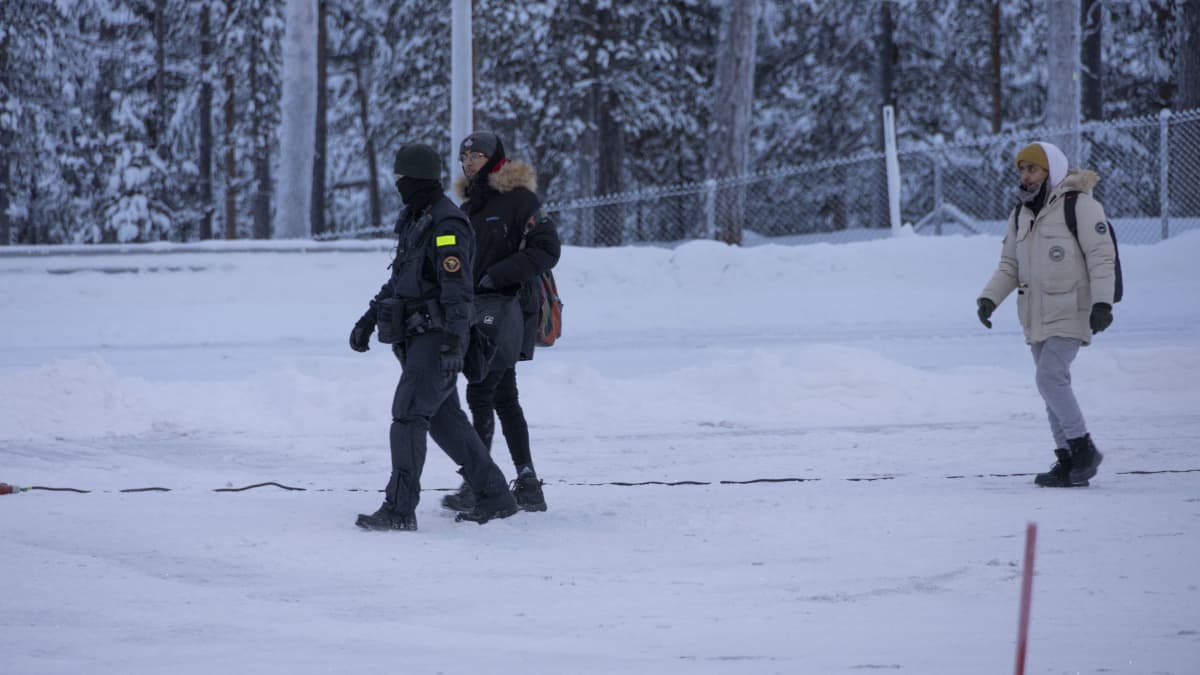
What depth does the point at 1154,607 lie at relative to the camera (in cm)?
498

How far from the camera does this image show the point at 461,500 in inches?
272

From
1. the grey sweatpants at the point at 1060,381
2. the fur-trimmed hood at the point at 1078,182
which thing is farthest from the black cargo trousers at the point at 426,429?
the fur-trimmed hood at the point at 1078,182

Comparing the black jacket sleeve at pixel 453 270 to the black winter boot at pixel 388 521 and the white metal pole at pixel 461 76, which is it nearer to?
the black winter boot at pixel 388 521

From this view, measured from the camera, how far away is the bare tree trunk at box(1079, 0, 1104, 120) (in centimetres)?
2733

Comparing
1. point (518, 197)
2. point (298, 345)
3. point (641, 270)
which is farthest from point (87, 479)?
point (641, 270)

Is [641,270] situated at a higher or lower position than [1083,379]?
higher

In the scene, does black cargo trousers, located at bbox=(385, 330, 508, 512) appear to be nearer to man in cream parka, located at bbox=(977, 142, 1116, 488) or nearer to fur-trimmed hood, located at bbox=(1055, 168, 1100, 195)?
man in cream parka, located at bbox=(977, 142, 1116, 488)

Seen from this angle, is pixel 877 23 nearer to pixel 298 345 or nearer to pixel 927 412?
pixel 298 345

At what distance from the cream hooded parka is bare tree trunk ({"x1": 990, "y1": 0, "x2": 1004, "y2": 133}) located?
78.6ft

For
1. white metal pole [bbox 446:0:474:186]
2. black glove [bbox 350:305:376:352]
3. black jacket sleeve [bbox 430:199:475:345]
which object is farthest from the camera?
white metal pole [bbox 446:0:474:186]

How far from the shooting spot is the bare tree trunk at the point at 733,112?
66.9ft

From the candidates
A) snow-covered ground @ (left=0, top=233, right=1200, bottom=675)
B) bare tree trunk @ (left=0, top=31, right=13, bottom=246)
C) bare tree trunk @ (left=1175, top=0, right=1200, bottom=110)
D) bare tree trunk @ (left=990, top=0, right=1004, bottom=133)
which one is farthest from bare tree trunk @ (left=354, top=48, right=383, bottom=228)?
snow-covered ground @ (left=0, top=233, right=1200, bottom=675)

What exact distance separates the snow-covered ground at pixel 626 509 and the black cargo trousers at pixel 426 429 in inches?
7.8

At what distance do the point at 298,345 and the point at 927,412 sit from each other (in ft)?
22.7
